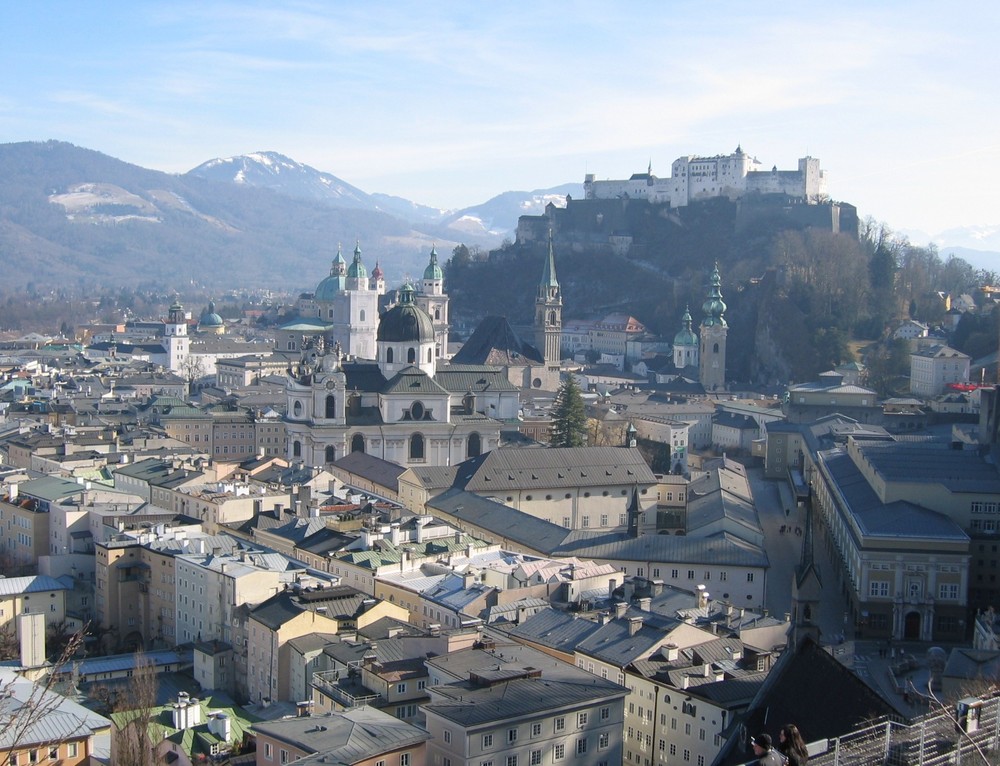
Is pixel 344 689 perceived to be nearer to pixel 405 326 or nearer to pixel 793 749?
pixel 793 749

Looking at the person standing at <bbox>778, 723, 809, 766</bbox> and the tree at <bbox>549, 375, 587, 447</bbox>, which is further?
the tree at <bbox>549, 375, 587, 447</bbox>

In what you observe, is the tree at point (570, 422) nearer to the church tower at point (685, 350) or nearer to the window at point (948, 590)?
the window at point (948, 590)

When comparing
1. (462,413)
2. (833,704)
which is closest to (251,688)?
(833,704)

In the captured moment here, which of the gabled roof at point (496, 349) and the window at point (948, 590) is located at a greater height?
the gabled roof at point (496, 349)

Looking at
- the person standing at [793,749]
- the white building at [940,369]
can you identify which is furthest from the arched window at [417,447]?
the person standing at [793,749]

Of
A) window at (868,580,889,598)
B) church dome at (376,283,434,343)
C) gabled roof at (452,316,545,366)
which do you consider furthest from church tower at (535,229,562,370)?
window at (868,580,889,598)

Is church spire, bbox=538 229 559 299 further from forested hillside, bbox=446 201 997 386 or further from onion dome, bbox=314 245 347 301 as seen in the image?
onion dome, bbox=314 245 347 301
